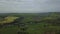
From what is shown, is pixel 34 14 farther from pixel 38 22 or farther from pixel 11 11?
pixel 11 11

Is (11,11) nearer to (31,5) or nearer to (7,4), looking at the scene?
(7,4)

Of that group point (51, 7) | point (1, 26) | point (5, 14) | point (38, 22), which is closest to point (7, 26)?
point (1, 26)

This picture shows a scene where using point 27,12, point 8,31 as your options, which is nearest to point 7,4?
point 27,12

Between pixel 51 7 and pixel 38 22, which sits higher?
pixel 51 7

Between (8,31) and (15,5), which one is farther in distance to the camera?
(15,5)

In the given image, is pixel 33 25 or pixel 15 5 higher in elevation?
pixel 15 5
